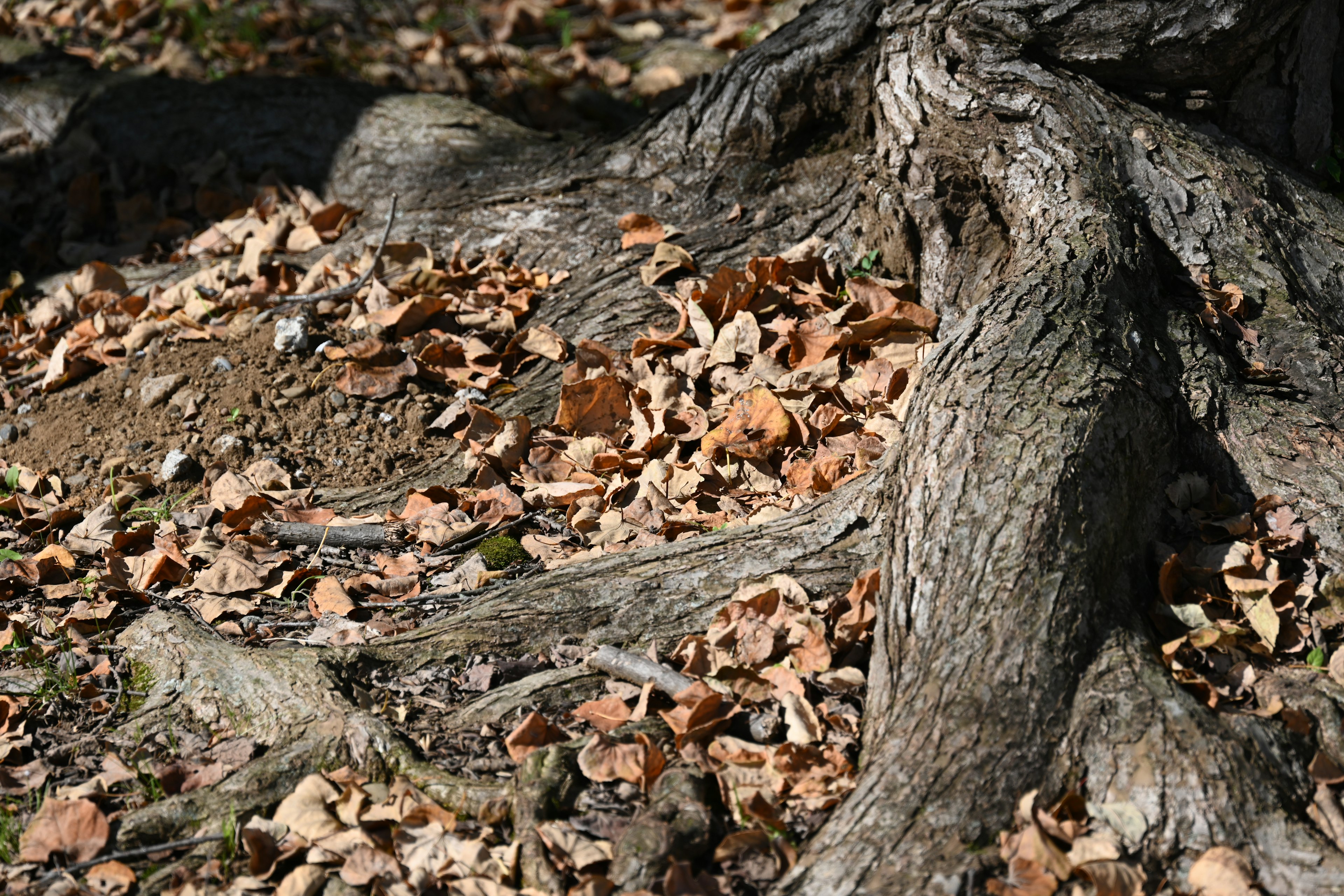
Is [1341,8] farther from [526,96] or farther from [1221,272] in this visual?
[526,96]

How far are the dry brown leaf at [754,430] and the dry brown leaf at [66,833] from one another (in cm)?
172

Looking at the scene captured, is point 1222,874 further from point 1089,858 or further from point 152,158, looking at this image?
point 152,158

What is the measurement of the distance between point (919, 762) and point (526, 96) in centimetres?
483

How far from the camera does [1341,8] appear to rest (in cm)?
339

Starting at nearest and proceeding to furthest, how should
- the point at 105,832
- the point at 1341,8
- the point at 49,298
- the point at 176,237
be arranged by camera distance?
the point at 105,832
the point at 1341,8
the point at 49,298
the point at 176,237

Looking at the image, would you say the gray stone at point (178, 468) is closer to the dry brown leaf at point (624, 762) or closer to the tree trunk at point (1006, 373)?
the tree trunk at point (1006, 373)

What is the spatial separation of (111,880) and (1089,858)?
1.81 m

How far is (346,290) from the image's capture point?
150 inches

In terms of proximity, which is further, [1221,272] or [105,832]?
[1221,272]

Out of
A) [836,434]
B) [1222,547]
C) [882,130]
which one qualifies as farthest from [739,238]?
[1222,547]

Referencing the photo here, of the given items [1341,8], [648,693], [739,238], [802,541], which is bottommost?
[648,693]

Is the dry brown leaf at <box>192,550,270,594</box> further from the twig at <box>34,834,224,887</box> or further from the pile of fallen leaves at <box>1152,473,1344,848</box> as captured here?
the pile of fallen leaves at <box>1152,473,1344,848</box>

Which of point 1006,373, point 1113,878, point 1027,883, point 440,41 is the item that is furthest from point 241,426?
point 440,41

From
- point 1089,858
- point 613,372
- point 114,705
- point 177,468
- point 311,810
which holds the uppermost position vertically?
point 613,372
